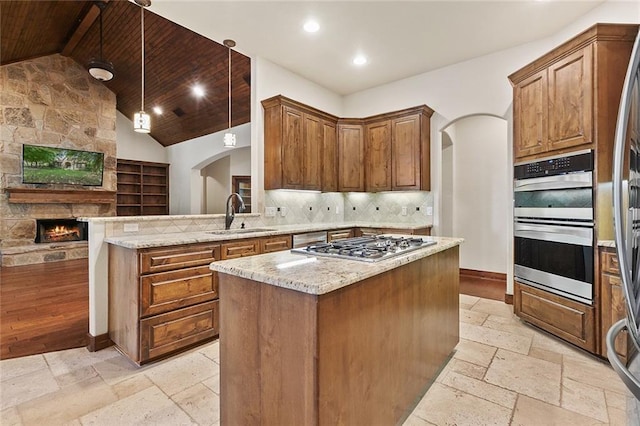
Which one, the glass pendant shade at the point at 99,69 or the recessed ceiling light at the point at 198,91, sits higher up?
the recessed ceiling light at the point at 198,91

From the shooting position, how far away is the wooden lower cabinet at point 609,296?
91.0 inches

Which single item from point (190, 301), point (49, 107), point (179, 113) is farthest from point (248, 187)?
point (190, 301)

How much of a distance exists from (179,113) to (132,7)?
3380mm

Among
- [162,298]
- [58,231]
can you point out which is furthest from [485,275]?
[58,231]

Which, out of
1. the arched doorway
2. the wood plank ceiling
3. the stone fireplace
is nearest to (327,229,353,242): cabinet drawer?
the arched doorway

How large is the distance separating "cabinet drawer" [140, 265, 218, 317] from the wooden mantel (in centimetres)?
584


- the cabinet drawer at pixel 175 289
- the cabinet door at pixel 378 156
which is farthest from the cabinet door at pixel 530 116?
the cabinet drawer at pixel 175 289

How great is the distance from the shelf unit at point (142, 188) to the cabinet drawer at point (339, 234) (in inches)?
280

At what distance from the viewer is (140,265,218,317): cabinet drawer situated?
231 cm

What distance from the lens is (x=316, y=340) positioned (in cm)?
116

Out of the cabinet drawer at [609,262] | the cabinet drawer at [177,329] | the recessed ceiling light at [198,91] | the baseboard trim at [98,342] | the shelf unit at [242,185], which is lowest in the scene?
the baseboard trim at [98,342]

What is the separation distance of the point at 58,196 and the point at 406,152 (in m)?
7.00

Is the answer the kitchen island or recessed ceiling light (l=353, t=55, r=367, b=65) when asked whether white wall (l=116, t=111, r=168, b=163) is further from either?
the kitchen island

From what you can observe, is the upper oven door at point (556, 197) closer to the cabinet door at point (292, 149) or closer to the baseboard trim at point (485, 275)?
the baseboard trim at point (485, 275)
